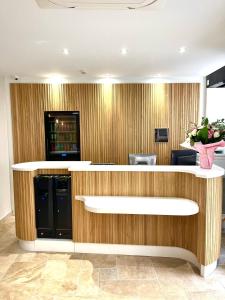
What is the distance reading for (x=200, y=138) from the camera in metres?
2.69

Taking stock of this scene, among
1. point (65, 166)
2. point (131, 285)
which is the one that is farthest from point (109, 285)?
point (65, 166)

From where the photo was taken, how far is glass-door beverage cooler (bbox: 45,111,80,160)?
4.73 metres

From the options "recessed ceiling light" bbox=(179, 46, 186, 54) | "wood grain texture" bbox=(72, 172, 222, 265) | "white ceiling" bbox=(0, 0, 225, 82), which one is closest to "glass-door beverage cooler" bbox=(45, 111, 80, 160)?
"white ceiling" bbox=(0, 0, 225, 82)

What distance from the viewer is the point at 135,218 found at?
2.99 metres

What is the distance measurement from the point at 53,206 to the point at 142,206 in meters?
1.24

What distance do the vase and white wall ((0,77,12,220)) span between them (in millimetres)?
3421

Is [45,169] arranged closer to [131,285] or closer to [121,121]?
[131,285]

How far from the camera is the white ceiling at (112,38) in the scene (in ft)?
6.37

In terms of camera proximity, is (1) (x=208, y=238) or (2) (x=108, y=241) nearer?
(1) (x=208, y=238)

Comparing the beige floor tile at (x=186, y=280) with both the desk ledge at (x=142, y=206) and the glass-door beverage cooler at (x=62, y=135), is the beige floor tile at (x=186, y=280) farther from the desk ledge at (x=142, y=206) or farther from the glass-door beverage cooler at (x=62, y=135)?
the glass-door beverage cooler at (x=62, y=135)

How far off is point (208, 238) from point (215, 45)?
2161 mm

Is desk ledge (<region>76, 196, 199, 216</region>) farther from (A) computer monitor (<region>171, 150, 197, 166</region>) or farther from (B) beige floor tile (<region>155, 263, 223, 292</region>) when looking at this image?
(A) computer monitor (<region>171, 150, 197, 166</region>)

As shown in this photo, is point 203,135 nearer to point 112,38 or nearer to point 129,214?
point 129,214

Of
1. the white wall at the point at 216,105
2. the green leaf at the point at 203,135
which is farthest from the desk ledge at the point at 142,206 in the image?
the white wall at the point at 216,105
